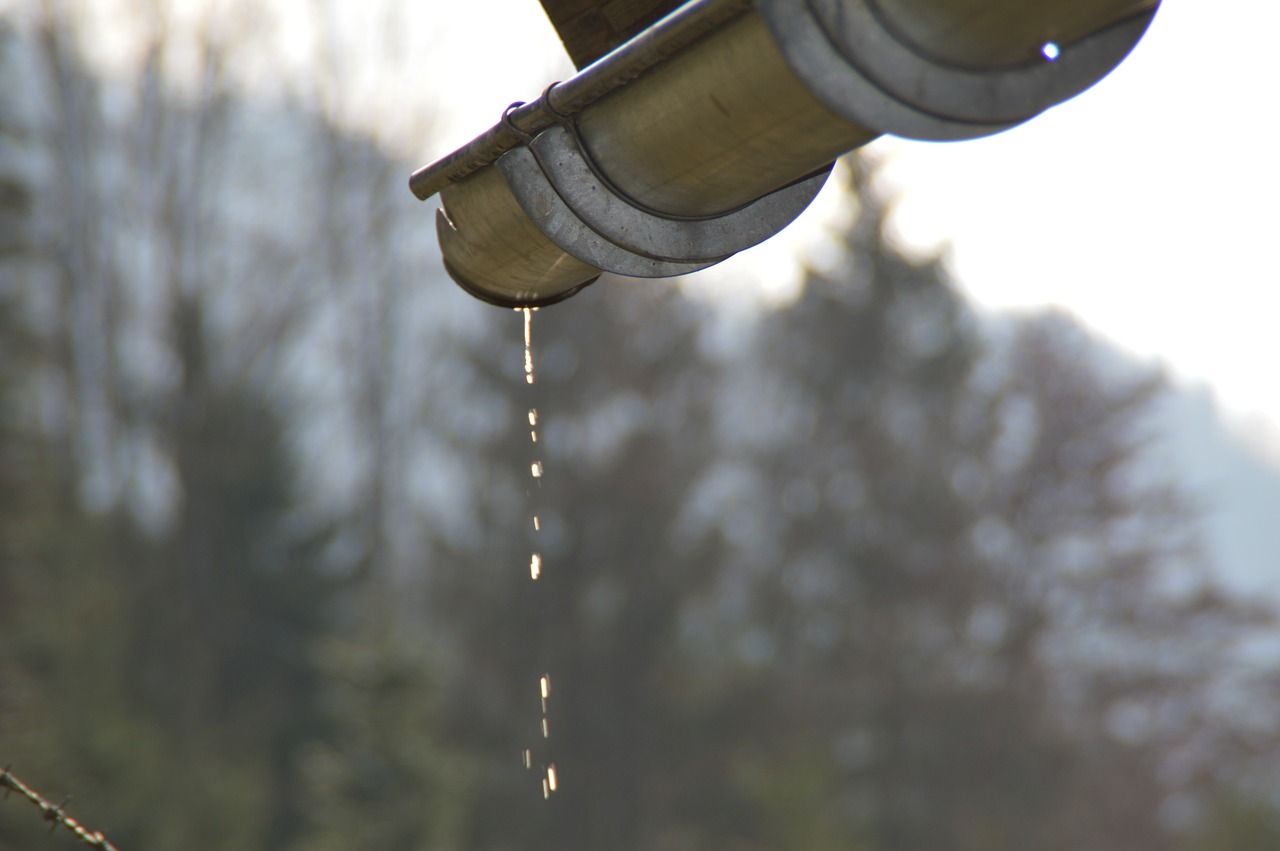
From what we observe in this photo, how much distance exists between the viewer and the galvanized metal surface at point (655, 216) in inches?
63.7

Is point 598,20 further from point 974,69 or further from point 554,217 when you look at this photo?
point 974,69

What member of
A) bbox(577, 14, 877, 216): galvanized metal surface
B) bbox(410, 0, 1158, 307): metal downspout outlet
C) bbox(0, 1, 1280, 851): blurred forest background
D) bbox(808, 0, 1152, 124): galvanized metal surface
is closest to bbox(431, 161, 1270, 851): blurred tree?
bbox(0, 1, 1280, 851): blurred forest background

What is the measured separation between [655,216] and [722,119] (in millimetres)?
266

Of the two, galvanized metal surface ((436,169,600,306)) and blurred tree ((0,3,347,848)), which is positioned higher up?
blurred tree ((0,3,347,848))

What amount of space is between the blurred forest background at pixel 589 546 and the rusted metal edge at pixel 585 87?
52.6 feet

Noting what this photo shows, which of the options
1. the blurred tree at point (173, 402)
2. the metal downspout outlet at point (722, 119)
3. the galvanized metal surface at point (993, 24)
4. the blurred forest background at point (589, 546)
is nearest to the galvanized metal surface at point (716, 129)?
the metal downspout outlet at point (722, 119)

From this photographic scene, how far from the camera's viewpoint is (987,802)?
19406 mm

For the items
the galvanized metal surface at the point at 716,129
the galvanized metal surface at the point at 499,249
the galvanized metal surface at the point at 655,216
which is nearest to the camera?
the galvanized metal surface at the point at 716,129

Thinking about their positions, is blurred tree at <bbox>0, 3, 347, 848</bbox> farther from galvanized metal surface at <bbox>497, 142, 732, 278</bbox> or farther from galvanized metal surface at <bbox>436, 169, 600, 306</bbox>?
galvanized metal surface at <bbox>497, 142, 732, 278</bbox>

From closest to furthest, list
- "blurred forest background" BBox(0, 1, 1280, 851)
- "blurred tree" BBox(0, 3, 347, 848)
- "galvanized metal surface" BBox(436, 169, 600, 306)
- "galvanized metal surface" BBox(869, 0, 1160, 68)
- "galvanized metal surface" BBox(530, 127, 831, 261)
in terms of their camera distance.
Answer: "galvanized metal surface" BBox(869, 0, 1160, 68) < "galvanized metal surface" BBox(530, 127, 831, 261) < "galvanized metal surface" BBox(436, 169, 600, 306) < "blurred tree" BBox(0, 3, 347, 848) < "blurred forest background" BBox(0, 1, 1280, 851)

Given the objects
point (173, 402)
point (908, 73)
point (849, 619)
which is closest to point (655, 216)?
point (908, 73)

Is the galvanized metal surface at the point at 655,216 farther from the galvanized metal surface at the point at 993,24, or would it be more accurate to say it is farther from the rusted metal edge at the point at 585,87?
the galvanized metal surface at the point at 993,24

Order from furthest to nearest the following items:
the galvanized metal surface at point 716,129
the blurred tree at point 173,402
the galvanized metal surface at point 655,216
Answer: the blurred tree at point 173,402 < the galvanized metal surface at point 655,216 < the galvanized metal surface at point 716,129

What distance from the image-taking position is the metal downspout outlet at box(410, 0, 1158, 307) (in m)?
1.25
